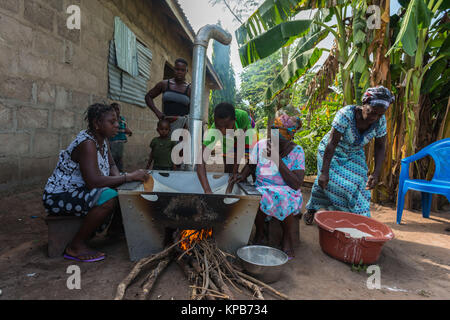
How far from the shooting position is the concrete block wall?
265 centimetres

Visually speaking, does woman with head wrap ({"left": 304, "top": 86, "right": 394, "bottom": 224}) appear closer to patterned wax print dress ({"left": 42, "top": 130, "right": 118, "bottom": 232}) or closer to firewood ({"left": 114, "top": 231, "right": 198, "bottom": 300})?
firewood ({"left": 114, "top": 231, "right": 198, "bottom": 300})

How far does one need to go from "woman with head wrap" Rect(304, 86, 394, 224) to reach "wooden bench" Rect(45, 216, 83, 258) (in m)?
2.34

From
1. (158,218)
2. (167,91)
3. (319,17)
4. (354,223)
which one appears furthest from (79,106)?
(319,17)

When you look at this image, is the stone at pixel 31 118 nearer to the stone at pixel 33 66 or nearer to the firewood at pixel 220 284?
the stone at pixel 33 66

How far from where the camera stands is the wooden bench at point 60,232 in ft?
6.55

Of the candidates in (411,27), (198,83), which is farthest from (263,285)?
(411,27)

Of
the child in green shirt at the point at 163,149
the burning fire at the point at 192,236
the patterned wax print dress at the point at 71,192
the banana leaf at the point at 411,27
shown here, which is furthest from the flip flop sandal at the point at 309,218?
the patterned wax print dress at the point at 71,192

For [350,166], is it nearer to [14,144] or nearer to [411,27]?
[411,27]

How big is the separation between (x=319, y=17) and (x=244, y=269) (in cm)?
470

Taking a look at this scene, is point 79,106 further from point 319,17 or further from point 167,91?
point 319,17

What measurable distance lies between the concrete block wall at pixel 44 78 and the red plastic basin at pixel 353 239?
309 centimetres

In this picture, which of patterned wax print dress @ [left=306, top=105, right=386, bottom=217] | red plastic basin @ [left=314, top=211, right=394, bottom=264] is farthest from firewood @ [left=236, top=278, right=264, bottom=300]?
patterned wax print dress @ [left=306, top=105, right=386, bottom=217]

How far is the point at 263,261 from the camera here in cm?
207
